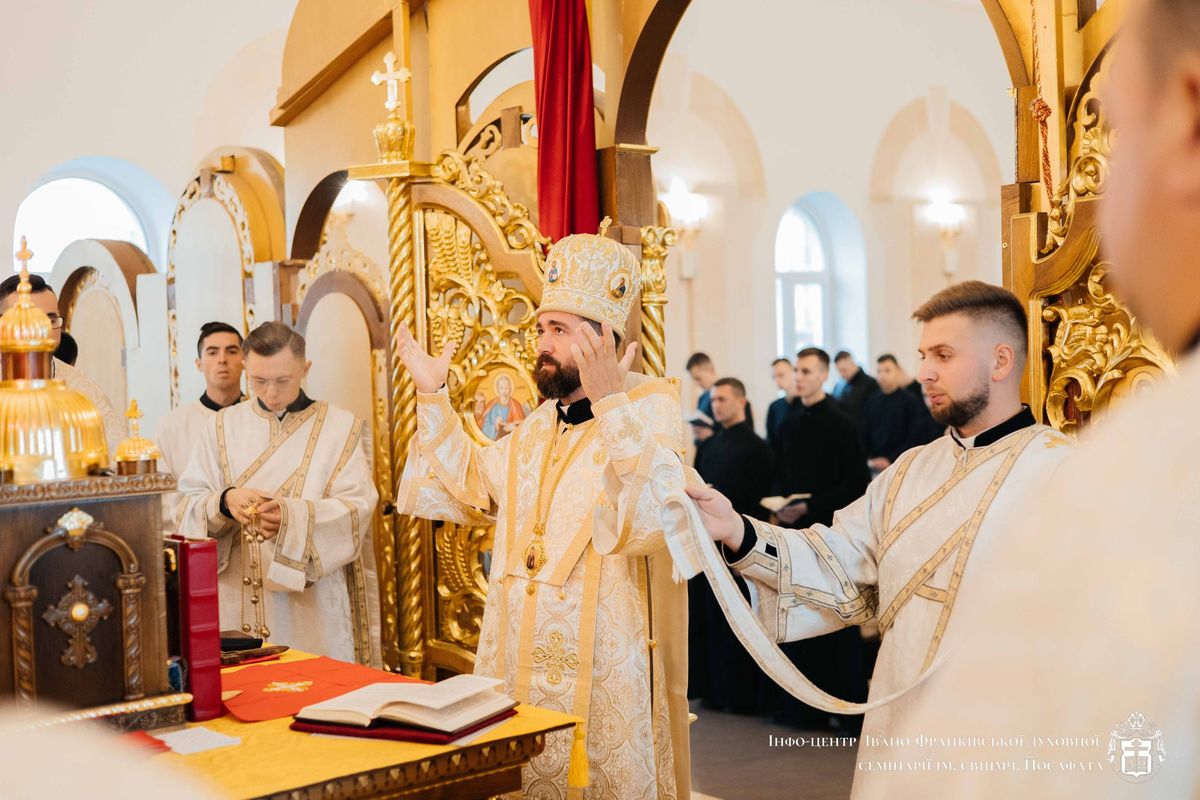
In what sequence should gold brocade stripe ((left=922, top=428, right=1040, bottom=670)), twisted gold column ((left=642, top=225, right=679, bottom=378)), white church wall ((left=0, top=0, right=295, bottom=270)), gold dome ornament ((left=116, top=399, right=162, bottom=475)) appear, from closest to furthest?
gold dome ornament ((left=116, top=399, right=162, bottom=475)) < gold brocade stripe ((left=922, top=428, right=1040, bottom=670)) < twisted gold column ((left=642, top=225, right=679, bottom=378)) < white church wall ((left=0, top=0, right=295, bottom=270))

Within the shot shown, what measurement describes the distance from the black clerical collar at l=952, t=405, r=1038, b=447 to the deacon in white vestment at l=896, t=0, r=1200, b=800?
2.51m

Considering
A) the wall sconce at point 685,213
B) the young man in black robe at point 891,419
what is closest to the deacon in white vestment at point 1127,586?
the young man in black robe at point 891,419

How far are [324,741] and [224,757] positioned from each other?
0.20 m

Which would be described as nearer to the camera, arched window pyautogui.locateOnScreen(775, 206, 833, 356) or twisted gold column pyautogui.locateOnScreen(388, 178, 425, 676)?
twisted gold column pyautogui.locateOnScreen(388, 178, 425, 676)

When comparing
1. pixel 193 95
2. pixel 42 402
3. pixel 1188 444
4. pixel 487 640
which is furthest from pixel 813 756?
pixel 193 95

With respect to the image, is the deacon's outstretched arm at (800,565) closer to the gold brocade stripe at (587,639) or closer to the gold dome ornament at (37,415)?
the gold brocade stripe at (587,639)

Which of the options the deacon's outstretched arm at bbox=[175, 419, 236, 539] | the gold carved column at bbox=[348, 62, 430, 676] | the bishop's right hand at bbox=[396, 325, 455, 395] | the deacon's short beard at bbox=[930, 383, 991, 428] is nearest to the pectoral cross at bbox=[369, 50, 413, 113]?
the gold carved column at bbox=[348, 62, 430, 676]

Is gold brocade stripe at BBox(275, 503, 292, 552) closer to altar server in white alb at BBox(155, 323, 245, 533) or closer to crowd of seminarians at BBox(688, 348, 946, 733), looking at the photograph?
altar server in white alb at BBox(155, 323, 245, 533)

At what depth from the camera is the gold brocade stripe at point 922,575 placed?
2.91 metres

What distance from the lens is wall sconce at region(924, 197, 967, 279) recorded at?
14.5 metres

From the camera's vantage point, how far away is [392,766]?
2.36 metres

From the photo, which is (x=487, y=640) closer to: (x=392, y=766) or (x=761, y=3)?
(x=392, y=766)

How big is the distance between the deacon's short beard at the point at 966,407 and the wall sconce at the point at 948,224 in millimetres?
12070

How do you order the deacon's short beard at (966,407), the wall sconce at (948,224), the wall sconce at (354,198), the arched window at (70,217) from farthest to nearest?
the wall sconce at (948,224) → the arched window at (70,217) → the wall sconce at (354,198) → the deacon's short beard at (966,407)
